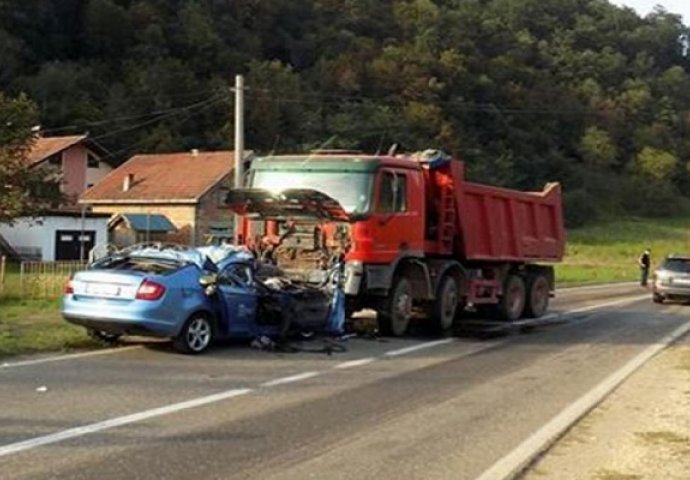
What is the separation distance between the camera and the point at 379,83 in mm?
99062

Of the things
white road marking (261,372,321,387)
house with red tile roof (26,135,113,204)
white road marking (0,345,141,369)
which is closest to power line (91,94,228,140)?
house with red tile roof (26,135,113,204)

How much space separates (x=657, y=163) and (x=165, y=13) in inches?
2041

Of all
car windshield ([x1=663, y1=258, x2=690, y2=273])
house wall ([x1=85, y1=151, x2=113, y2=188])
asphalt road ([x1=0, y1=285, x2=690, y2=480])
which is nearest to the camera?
asphalt road ([x1=0, y1=285, x2=690, y2=480])

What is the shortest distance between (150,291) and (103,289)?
711 mm

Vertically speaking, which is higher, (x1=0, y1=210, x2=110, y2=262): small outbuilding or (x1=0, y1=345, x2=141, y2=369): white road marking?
(x1=0, y1=210, x2=110, y2=262): small outbuilding

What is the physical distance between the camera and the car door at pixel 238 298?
46.4ft

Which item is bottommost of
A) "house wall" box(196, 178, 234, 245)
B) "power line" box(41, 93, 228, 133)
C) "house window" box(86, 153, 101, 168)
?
"house wall" box(196, 178, 234, 245)

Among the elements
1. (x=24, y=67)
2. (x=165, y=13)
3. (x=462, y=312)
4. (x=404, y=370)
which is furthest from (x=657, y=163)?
(x=404, y=370)

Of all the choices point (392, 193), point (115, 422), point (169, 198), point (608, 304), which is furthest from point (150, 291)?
point (169, 198)

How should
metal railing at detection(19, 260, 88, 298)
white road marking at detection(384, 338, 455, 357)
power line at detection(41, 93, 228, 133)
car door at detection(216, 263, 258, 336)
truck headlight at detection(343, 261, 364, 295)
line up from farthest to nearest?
power line at detection(41, 93, 228, 133)
metal railing at detection(19, 260, 88, 298)
truck headlight at detection(343, 261, 364, 295)
white road marking at detection(384, 338, 455, 357)
car door at detection(216, 263, 258, 336)

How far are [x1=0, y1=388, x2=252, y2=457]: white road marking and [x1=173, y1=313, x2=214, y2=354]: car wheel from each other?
273 centimetres

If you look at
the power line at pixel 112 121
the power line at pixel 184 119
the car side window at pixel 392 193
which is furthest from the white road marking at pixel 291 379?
the power line at pixel 184 119

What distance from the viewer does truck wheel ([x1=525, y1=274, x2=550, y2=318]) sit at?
22.9 m

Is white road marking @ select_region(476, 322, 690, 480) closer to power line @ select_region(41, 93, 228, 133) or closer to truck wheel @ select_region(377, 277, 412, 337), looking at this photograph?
truck wheel @ select_region(377, 277, 412, 337)
